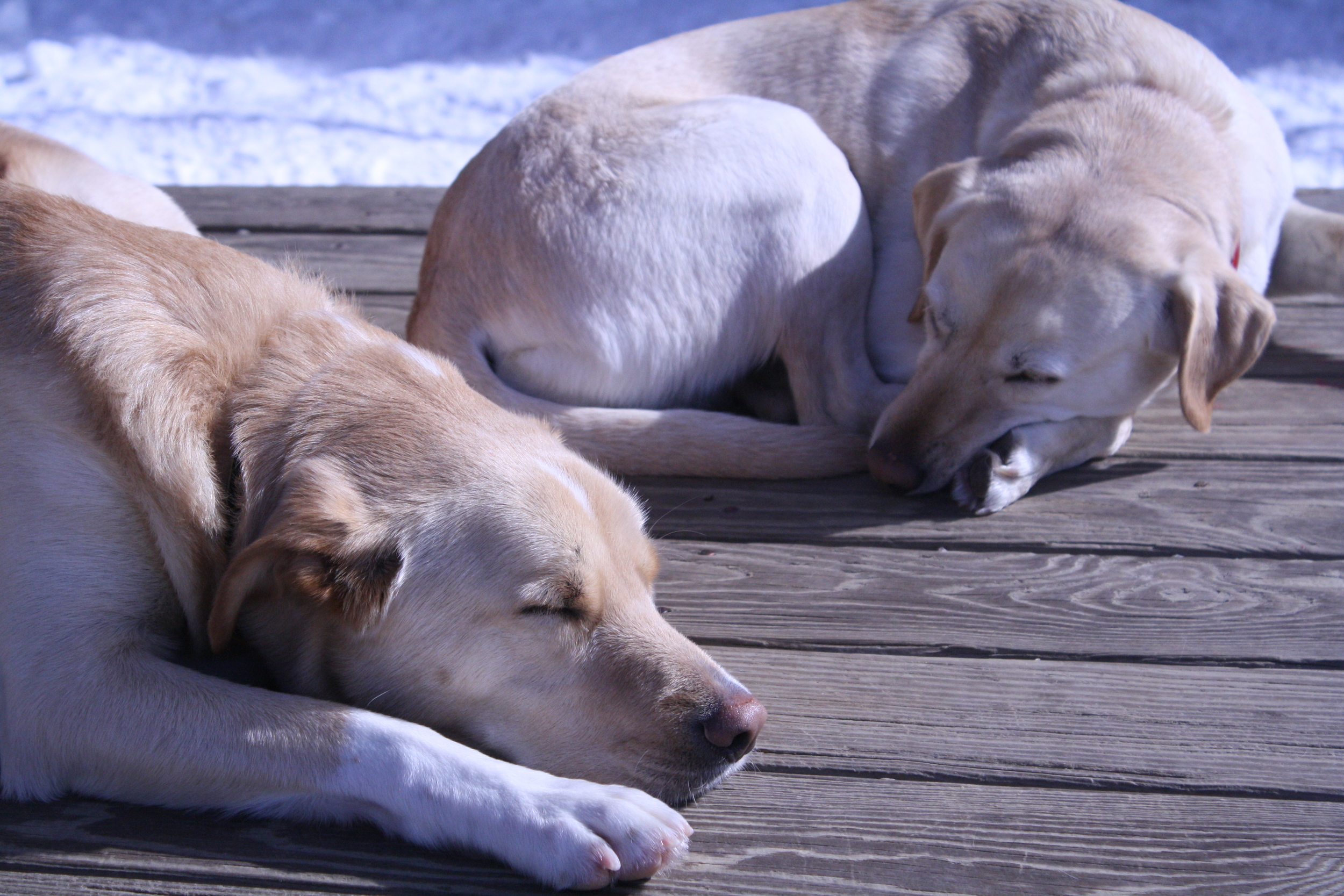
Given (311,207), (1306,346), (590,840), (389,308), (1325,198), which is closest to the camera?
(590,840)

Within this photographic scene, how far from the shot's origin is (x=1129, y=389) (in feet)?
7.26

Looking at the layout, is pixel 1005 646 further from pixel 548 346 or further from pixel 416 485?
pixel 548 346

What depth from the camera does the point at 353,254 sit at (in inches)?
143

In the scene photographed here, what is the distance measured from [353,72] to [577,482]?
6.35 metres

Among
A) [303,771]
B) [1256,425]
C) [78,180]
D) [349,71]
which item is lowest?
[1256,425]

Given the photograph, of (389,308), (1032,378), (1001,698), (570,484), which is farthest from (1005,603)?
(389,308)

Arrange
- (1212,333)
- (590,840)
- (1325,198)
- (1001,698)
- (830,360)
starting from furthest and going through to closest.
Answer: (1325,198), (830,360), (1212,333), (1001,698), (590,840)

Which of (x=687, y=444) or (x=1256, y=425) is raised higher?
(x=687, y=444)

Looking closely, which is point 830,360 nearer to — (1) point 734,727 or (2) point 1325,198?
(1) point 734,727

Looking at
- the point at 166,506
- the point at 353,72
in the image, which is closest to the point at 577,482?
the point at 166,506

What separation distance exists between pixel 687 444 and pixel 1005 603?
31.4 inches

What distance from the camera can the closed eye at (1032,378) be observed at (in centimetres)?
214

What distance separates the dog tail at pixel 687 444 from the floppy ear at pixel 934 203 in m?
0.47

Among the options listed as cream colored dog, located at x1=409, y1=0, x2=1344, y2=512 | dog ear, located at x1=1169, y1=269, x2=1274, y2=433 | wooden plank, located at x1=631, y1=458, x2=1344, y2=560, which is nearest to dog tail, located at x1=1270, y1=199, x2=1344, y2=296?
cream colored dog, located at x1=409, y1=0, x2=1344, y2=512
